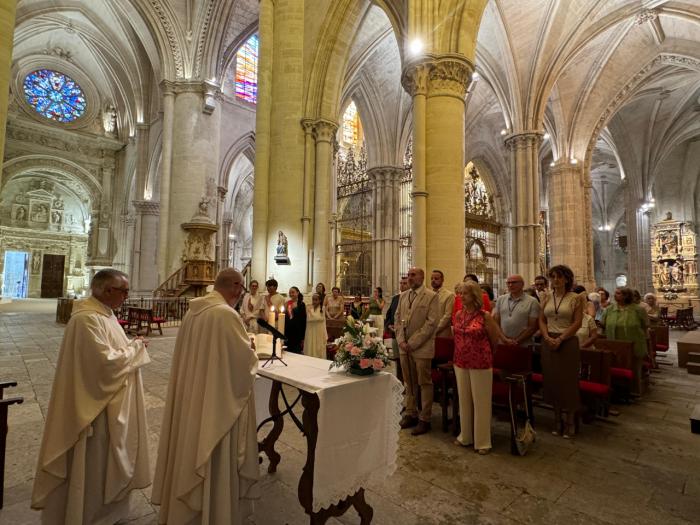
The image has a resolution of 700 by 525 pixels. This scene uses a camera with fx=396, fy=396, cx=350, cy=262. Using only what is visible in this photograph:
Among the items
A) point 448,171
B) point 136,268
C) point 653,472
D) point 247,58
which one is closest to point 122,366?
point 653,472

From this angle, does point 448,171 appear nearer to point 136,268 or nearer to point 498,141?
point 136,268

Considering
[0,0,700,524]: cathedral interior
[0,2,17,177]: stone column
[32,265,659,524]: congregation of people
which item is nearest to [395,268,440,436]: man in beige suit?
[0,0,700,524]: cathedral interior

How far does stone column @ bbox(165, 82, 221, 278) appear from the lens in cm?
1595

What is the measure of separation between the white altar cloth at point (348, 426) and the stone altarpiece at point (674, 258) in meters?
28.0

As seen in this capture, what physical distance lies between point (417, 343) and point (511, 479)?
1467mm

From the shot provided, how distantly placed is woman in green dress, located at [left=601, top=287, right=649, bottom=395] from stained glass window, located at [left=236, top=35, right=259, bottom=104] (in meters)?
24.0

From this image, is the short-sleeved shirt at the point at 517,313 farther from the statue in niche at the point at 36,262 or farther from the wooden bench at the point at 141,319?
the statue in niche at the point at 36,262

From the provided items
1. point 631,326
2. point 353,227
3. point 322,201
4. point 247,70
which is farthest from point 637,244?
point 247,70

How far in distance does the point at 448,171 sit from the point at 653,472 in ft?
22.1

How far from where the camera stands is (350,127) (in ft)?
93.9

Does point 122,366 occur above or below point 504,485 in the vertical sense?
above

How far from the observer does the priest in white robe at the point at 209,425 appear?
6.84 ft

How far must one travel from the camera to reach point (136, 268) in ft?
72.0

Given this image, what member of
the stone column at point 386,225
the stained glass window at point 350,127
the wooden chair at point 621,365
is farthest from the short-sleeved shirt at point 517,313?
the stained glass window at point 350,127
